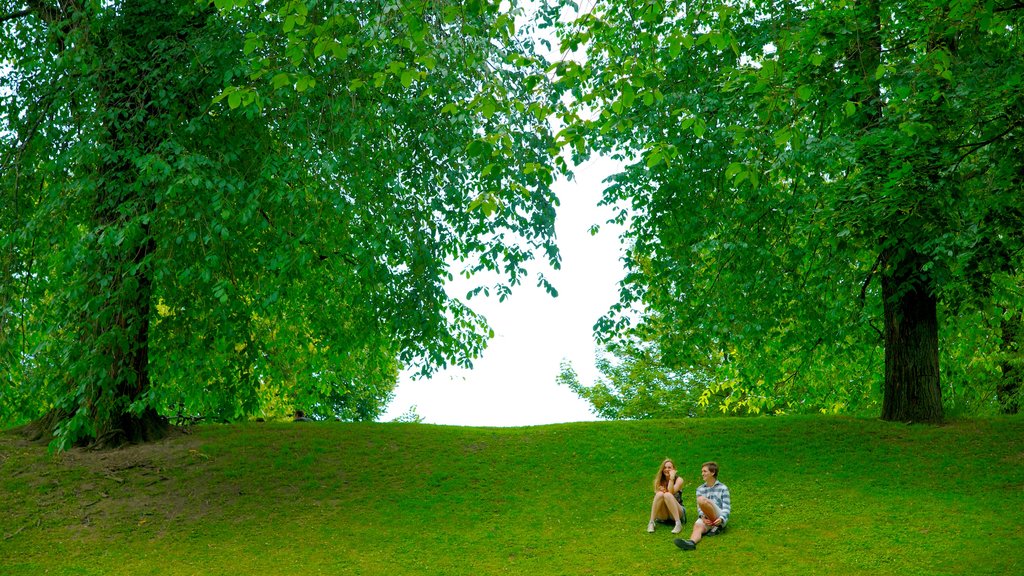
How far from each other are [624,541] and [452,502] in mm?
3097

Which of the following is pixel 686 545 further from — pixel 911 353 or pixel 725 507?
pixel 911 353

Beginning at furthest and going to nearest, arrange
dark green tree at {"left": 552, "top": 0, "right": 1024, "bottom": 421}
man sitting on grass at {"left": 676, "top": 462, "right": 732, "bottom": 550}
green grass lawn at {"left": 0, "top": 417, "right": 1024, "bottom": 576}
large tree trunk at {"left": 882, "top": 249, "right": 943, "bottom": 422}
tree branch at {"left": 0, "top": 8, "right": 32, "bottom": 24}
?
large tree trunk at {"left": 882, "top": 249, "right": 943, "bottom": 422}
tree branch at {"left": 0, "top": 8, "right": 32, "bottom": 24}
man sitting on grass at {"left": 676, "top": 462, "right": 732, "bottom": 550}
green grass lawn at {"left": 0, "top": 417, "right": 1024, "bottom": 576}
dark green tree at {"left": 552, "top": 0, "right": 1024, "bottom": 421}

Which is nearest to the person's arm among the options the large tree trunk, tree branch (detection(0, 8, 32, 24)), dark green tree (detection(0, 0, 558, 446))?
dark green tree (detection(0, 0, 558, 446))

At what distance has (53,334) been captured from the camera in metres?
11.2

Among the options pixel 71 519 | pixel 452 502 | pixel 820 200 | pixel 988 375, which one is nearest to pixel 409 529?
pixel 452 502

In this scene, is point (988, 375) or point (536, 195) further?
point (988, 375)

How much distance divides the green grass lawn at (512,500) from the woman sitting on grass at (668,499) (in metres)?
0.26

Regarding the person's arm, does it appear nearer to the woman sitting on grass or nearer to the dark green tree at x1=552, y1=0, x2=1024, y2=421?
the woman sitting on grass

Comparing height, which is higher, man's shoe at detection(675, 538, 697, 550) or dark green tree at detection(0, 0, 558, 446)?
dark green tree at detection(0, 0, 558, 446)

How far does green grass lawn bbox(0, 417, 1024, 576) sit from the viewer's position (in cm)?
1080

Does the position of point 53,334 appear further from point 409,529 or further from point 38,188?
point 409,529

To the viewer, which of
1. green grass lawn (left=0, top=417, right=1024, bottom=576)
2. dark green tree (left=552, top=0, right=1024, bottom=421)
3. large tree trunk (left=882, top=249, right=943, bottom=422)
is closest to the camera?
dark green tree (left=552, top=0, right=1024, bottom=421)

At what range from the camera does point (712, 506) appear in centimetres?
1135

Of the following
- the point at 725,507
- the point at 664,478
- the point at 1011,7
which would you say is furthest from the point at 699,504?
the point at 1011,7
